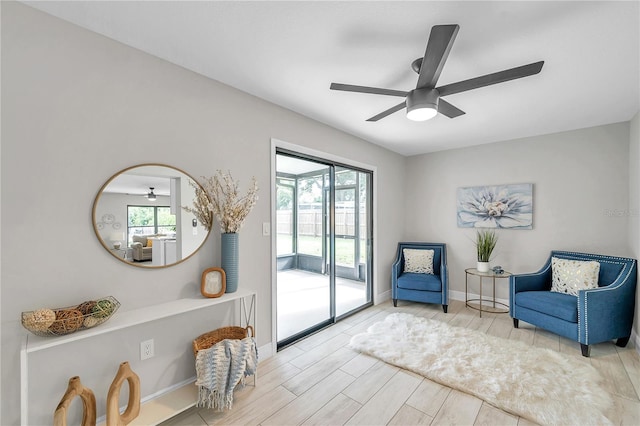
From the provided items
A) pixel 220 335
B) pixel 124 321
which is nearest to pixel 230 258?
pixel 220 335

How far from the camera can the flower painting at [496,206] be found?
3.78 metres

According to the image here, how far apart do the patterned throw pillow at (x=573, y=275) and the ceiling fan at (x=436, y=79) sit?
244 centimetres

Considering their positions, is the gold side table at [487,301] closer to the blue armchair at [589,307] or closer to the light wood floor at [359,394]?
the blue armchair at [589,307]

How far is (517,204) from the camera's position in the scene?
3.84 meters

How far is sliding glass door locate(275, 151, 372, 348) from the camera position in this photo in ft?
9.93

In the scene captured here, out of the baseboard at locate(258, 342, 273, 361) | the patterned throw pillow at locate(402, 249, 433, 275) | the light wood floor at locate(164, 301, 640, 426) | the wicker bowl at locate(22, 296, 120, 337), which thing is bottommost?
the light wood floor at locate(164, 301, 640, 426)

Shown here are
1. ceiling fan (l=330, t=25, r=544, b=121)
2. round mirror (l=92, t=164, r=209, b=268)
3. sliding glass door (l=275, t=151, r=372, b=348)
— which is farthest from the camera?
sliding glass door (l=275, t=151, r=372, b=348)

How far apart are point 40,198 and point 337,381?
7.73ft

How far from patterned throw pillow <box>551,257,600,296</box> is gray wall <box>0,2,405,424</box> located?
3.67 m

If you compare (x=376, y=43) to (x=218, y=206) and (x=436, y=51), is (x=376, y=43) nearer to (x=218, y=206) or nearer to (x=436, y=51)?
(x=436, y=51)

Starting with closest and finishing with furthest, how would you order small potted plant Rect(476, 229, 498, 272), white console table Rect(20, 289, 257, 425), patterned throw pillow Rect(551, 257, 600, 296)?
white console table Rect(20, 289, 257, 425)
patterned throw pillow Rect(551, 257, 600, 296)
small potted plant Rect(476, 229, 498, 272)

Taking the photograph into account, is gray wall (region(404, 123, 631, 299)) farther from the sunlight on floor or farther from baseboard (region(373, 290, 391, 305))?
the sunlight on floor

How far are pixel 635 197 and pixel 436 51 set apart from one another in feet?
10.6

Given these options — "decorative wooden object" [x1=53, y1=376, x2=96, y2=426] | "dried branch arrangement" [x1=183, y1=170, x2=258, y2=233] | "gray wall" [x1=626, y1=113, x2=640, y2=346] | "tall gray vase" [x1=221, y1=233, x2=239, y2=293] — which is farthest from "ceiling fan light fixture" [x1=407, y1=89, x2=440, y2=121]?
"gray wall" [x1=626, y1=113, x2=640, y2=346]
